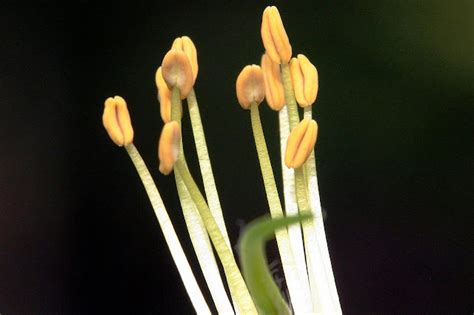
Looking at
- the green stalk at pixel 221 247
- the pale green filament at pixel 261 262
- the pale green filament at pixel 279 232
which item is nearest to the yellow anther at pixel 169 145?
the green stalk at pixel 221 247

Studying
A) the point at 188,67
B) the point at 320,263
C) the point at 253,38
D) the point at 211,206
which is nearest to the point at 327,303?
the point at 320,263

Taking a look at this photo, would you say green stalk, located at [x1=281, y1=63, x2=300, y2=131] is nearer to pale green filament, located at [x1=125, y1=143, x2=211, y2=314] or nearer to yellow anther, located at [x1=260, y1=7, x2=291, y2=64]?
yellow anther, located at [x1=260, y1=7, x2=291, y2=64]

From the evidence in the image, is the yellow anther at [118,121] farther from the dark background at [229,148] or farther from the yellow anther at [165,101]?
the dark background at [229,148]

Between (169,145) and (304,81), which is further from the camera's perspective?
(304,81)

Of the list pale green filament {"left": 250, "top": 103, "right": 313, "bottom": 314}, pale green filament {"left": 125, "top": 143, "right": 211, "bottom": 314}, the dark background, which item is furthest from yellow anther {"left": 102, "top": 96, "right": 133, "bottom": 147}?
the dark background

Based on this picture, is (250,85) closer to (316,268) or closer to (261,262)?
(316,268)

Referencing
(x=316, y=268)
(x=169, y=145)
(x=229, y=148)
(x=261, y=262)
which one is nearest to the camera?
(x=261, y=262)

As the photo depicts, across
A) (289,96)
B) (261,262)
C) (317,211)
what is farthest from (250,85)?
(261,262)
